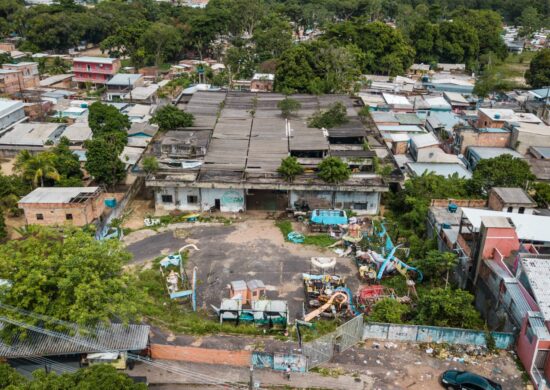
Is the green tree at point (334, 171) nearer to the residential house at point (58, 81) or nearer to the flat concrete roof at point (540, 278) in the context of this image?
the flat concrete roof at point (540, 278)

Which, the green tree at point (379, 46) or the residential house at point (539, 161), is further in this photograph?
the green tree at point (379, 46)

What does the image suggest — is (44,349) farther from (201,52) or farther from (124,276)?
(201,52)

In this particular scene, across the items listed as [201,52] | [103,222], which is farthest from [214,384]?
[201,52]

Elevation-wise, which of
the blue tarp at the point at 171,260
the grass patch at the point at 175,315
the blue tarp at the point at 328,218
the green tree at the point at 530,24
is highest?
the green tree at the point at 530,24

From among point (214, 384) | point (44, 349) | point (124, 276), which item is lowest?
point (214, 384)

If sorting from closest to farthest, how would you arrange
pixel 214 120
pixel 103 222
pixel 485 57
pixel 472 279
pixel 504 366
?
1. pixel 504 366
2. pixel 472 279
3. pixel 103 222
4. pixel 214 120
5. pixel 485 57

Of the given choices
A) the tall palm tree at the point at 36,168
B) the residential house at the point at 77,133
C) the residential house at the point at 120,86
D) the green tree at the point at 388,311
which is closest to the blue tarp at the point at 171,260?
the green tree at the point at 388,311
